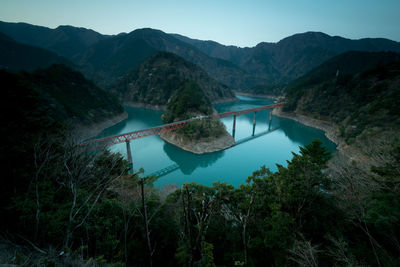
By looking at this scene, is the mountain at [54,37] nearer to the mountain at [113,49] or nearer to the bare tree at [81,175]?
the mountain at [113,49]

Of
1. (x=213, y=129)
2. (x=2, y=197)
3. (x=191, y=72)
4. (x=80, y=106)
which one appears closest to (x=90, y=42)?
(x=191, y=72)

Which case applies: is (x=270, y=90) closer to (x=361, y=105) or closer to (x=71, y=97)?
(x=361, y=105)

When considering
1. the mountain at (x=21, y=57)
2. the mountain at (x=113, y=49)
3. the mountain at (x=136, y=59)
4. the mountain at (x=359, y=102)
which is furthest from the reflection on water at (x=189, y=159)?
the mountain at (x=113, y=49)

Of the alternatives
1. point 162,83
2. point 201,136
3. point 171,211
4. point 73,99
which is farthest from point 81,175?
point 162,83

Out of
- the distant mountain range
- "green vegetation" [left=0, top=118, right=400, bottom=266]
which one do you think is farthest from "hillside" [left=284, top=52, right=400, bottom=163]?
the distant mountain range

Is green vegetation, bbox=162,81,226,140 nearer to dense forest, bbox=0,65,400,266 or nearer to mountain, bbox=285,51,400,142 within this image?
dense forest, bbox=0,65,400,266

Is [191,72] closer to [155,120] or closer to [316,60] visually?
[155,120]
